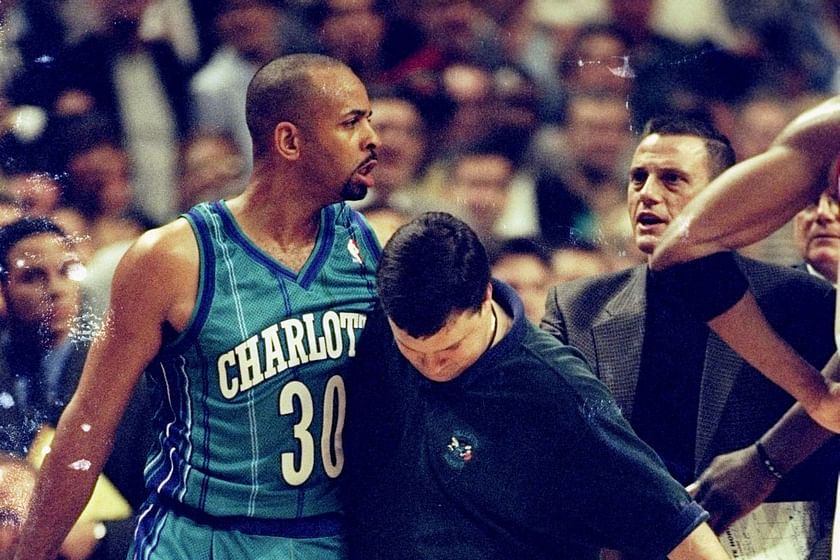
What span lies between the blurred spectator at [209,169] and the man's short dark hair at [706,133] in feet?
2.11

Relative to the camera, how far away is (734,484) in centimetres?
162

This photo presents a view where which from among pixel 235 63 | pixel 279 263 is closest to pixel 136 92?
pixel 235 63

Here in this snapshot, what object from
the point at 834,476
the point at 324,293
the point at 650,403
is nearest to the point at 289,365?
the point at 324,293

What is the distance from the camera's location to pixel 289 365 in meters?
1.52

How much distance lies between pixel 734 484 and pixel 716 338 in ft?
0.74

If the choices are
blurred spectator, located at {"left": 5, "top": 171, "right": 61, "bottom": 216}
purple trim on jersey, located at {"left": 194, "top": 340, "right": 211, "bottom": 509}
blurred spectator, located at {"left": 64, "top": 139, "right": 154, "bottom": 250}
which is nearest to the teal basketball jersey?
purple trim on jersey, located at {"left": 194, "top": 340, "right": 211, "bottom": 509}

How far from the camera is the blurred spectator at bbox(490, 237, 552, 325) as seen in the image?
5.46 feet

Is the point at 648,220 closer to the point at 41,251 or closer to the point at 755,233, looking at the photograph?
the point at 755,233

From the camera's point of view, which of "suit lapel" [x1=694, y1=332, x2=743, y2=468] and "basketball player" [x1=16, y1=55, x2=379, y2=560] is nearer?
"basketball player" [x1=16, y1=55, x2=379, y2=560]

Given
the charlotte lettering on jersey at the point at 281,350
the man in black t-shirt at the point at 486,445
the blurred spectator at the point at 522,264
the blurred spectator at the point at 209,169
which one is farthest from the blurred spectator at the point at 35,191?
the blurred spectator at the point at 522,264

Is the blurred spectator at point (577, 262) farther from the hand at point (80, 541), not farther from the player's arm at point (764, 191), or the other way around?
the hand at point (80, 541)

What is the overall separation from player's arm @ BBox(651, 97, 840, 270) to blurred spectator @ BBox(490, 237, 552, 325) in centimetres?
21

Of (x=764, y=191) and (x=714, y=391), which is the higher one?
(x=764, y=191)

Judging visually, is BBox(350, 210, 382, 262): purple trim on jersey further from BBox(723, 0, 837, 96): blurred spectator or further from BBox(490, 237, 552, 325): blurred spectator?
BBox(723, 0, 837, 96): blurred spectator
